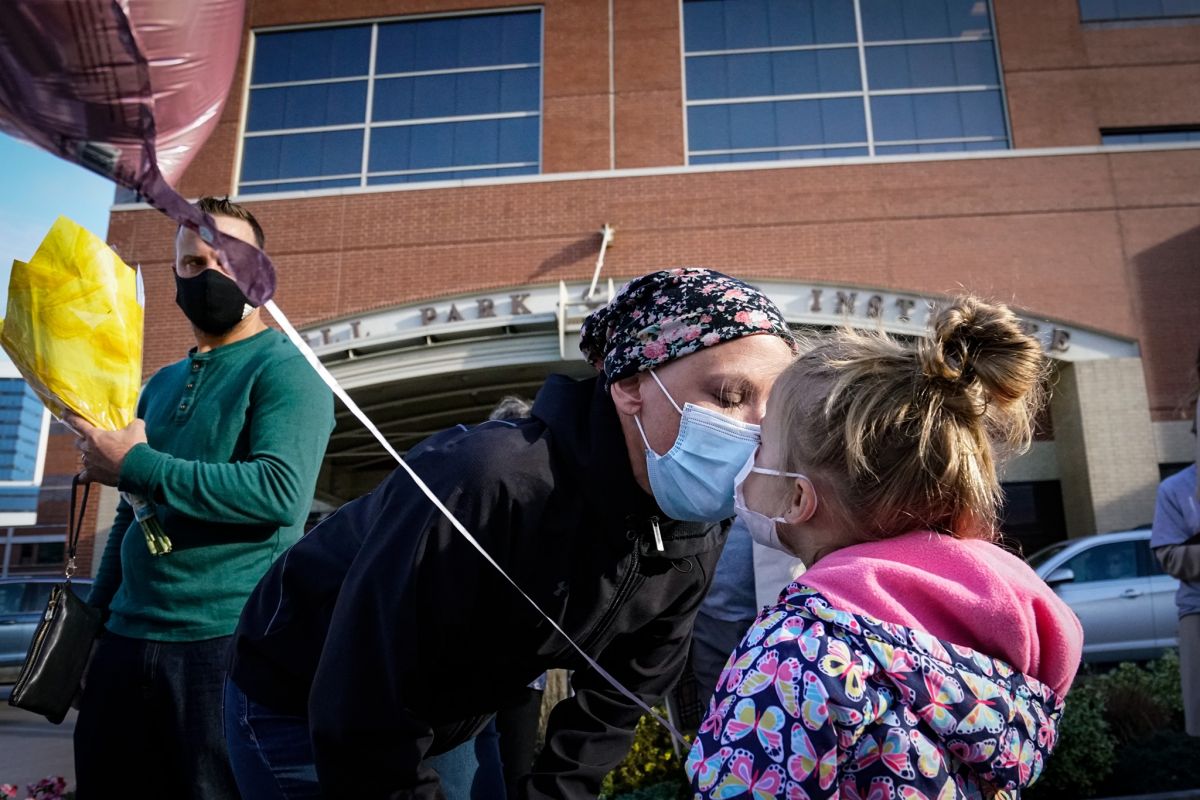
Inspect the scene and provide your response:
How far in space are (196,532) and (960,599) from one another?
1923 millimetres

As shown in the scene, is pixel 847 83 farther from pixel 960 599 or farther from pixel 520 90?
pixel 960 599

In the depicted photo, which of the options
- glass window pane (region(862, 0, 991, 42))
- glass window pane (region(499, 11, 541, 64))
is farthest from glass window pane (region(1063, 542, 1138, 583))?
glass window pane (region(499, 11, 541, 64))

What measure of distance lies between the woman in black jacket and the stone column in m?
13.5

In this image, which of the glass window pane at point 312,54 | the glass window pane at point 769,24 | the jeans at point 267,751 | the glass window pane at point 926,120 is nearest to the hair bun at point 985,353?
the jeans at point 267,751

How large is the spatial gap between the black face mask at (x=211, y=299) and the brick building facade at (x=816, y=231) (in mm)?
11840

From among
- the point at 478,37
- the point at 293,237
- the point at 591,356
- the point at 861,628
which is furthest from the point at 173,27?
the point at 478,37

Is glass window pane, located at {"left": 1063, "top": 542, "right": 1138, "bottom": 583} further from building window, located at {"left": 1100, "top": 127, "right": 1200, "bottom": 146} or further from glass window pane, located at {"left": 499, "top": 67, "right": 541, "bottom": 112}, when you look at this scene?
glass window pane, located at {"left": 499, "top": 67, "right": 541, "bottom": 112}

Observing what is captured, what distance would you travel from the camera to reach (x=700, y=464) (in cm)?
208

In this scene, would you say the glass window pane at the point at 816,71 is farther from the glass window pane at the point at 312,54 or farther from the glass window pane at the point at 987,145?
the glass window pane at the point at 312,54

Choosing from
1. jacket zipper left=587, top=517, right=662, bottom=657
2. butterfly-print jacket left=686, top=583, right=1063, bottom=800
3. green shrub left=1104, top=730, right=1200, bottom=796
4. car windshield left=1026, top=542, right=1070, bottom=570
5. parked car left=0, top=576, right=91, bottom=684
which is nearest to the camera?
butterfly-print jacket left=686, top=583, right=1063, bottom=800

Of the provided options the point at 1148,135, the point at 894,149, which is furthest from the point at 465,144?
the point at 1148,135

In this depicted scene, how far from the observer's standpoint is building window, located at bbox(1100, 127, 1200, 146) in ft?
51.2

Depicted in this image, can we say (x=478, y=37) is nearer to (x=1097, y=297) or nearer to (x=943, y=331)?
(x=1097, y=297)

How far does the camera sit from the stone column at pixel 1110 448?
1388 cm
